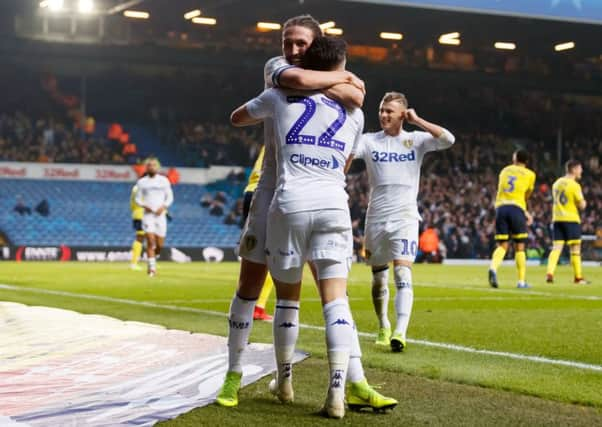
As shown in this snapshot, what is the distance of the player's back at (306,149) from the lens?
5477 millimetres

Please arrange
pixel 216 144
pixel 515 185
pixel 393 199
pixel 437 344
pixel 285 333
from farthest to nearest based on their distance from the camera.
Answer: pixel 216 144 → pixel 515 185 → pixel 393 199 → pixel 437 344 → pixel 285 333

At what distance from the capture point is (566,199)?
20.7 metres

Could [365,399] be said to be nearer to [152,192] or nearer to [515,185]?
[515,185]

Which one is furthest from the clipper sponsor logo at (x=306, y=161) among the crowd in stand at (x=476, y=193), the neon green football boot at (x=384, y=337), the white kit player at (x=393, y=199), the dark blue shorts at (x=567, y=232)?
the crowd in stand at (x=476, y=193)

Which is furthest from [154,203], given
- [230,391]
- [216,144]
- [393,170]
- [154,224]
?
[216,144]

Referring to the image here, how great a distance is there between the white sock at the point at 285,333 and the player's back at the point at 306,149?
0.64 metres

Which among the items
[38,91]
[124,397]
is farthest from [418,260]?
[124,397]

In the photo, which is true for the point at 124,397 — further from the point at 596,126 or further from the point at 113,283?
the point at 596,126

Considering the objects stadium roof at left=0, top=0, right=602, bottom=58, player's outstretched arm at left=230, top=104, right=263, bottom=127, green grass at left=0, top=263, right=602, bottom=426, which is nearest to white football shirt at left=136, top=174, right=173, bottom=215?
green grass at left=0, top=263, right=602, bottom=426

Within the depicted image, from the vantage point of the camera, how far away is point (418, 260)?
36.6m

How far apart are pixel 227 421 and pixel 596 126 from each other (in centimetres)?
4725

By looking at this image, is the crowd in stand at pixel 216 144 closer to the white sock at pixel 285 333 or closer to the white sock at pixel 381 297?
the white sock at pixel 381 297

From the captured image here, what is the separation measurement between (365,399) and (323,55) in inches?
68.0

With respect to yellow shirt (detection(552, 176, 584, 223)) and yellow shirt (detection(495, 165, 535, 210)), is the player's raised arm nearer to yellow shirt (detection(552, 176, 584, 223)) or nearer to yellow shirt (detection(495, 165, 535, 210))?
yellow shirt (detection(495, 165, 535, 210))
